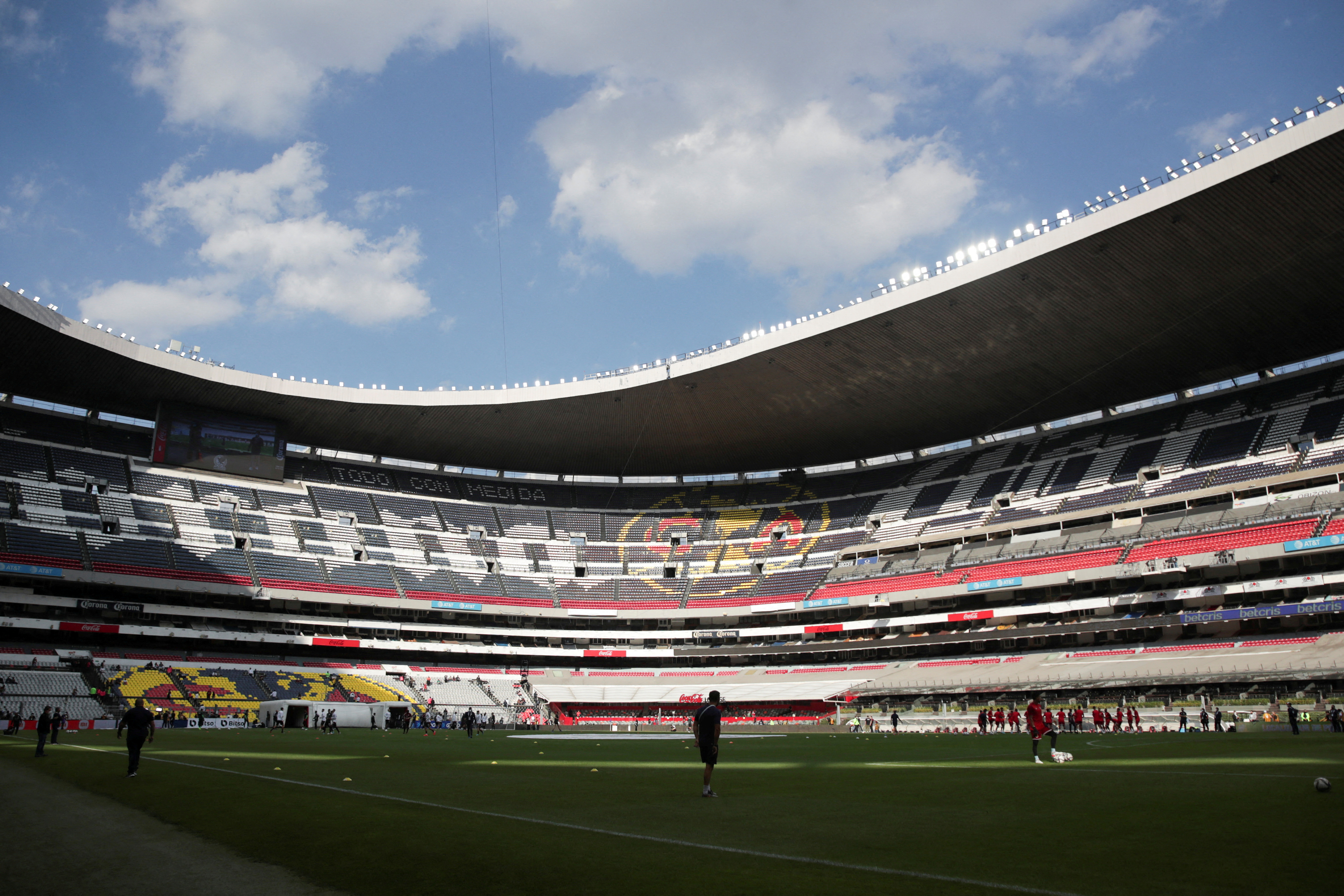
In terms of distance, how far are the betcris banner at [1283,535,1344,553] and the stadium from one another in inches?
3.4

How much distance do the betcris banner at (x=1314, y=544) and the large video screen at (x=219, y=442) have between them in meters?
64.2

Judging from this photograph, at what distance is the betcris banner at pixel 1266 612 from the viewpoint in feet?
140

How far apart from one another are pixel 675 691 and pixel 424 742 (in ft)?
110

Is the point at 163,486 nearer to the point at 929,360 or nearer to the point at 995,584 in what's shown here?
the point at 929,360

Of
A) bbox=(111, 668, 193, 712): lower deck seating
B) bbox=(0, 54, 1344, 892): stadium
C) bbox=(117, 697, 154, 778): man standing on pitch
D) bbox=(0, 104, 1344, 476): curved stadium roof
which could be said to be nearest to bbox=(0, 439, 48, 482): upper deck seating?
bbox=(0, 54, 1344, 892): stadium

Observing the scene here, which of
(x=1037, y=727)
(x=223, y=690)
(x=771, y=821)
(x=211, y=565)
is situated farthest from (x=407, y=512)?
(x=771, y=821)

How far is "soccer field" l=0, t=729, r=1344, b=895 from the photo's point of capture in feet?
19.6

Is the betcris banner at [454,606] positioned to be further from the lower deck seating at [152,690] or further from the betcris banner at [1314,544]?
the betcris banner at [1314,544]

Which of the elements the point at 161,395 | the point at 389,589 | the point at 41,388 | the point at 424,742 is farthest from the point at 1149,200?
the point at 41,388

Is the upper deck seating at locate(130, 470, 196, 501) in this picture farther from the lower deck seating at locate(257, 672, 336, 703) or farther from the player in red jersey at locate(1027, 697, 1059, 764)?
the player in red jersey at locate(1027, 697, 1059, 764)

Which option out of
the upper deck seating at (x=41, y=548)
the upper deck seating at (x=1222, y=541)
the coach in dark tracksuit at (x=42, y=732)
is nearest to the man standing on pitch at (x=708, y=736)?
the coach in dark tracksuit at (x=42, y=732)

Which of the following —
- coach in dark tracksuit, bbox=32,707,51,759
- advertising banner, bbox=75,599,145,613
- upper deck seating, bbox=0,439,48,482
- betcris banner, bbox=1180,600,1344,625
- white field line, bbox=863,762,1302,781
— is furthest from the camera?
upper deck seating, bbox=0,439,48,482

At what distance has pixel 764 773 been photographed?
15820 millimetres

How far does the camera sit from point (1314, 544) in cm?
4294
